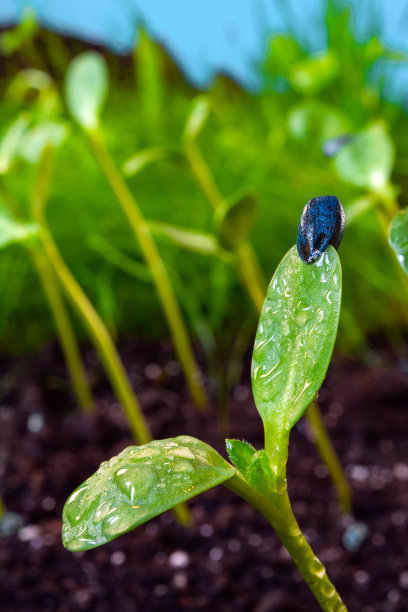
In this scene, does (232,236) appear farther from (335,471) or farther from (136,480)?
(136,480)

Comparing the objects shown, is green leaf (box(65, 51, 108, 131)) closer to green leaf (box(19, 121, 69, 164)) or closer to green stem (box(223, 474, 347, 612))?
green leaf (box(19, 121, 69, 164))

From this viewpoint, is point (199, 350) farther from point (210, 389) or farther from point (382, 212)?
point (382, 212)

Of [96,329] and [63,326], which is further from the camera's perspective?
[63,326]

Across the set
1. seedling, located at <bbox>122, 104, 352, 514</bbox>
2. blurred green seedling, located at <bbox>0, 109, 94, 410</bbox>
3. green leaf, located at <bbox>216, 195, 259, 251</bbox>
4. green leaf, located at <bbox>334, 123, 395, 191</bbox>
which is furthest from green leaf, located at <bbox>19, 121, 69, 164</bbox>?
green leaf, located at <bbox>334, 123, 395, 191</bbox>

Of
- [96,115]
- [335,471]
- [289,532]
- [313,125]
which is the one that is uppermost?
[96,115]

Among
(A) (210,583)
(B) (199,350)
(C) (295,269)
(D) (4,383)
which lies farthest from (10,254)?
(C) (295,269)

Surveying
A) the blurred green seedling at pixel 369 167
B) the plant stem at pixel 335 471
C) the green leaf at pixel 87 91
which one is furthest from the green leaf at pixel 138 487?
the green leaf at pixel 87 91

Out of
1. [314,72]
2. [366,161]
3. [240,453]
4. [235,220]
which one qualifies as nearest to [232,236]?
[235,220]
